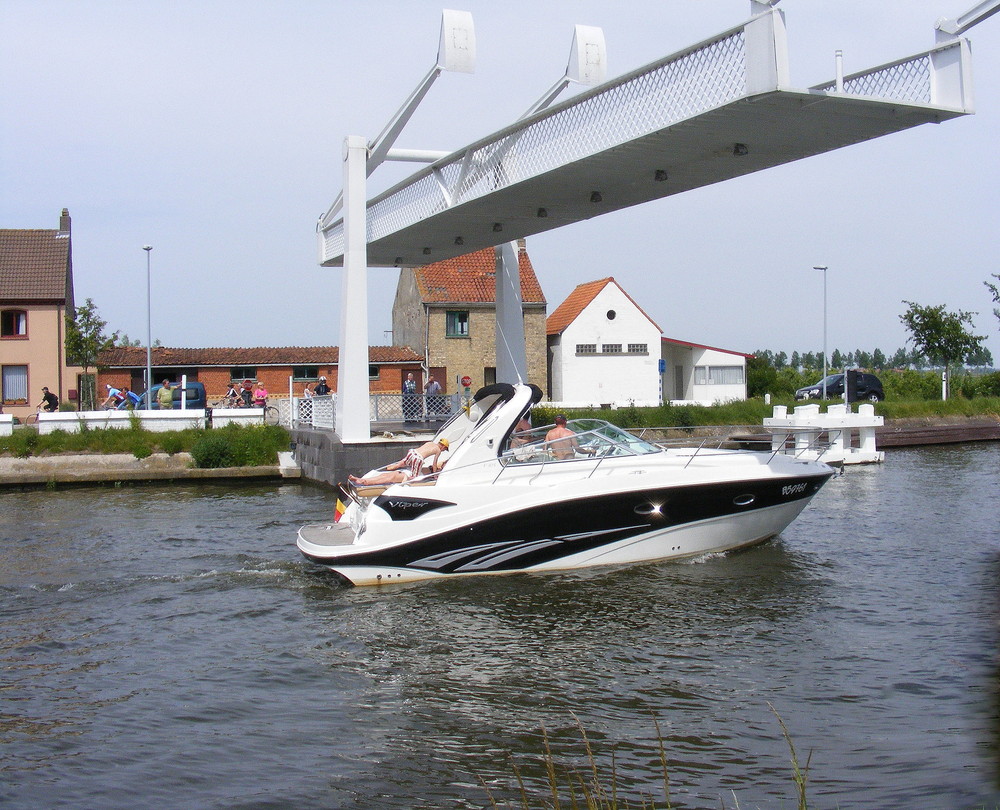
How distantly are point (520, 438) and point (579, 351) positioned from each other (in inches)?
1289

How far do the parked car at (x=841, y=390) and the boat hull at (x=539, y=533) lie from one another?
30729 millimetres

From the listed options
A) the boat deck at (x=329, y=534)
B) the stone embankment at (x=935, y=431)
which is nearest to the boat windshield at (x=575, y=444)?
the boat deck at (x=329, y=534)

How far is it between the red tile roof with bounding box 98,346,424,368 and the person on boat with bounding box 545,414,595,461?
2975 centimetres

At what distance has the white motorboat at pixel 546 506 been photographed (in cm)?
1112

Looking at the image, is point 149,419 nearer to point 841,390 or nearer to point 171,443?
point 171,443

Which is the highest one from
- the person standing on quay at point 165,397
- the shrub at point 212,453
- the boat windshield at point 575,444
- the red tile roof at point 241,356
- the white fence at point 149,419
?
the red tile roof at point 241,356

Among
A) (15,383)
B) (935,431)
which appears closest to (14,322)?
(15,383)

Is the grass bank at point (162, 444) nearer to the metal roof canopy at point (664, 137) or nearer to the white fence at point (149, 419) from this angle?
the white fence at point (149, 419)

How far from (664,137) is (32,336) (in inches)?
1318

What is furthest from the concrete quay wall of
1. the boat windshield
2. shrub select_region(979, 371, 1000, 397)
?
shrub select_region(979, 371, 1000, 397)

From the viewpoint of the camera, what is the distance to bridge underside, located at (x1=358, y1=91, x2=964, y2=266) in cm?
1090

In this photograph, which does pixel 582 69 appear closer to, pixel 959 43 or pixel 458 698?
pixel 959 43

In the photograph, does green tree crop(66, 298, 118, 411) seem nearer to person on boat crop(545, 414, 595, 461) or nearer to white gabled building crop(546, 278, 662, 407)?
white gabled building crop(546, 278, 662, 407)

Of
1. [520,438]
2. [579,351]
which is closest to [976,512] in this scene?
[520,438]
